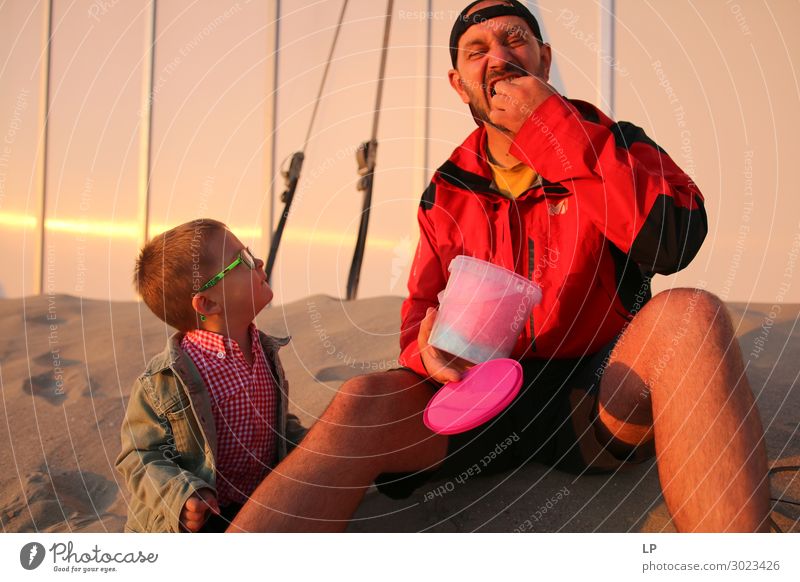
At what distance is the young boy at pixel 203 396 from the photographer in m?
1.55

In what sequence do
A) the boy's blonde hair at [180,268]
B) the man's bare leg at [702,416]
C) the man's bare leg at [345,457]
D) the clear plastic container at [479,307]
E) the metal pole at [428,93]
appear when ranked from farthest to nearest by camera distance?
1. the metal pole at [428,93]
2. the boy's blonde hair at [180,268]
3. the clear plastic container at [479,307]
4. the man's bare leg at [345,457]
5. the man's bare leg at [702,416]

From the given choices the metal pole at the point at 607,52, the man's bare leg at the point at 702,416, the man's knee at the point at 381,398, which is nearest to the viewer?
the man's bare leg at the point at 702,416

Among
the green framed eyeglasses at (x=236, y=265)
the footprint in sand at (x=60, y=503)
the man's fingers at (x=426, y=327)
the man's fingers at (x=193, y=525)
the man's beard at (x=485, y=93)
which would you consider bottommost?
the footprint in sand at (x=60, y=503)

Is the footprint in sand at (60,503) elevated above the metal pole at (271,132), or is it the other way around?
the metal pole at (271,132)

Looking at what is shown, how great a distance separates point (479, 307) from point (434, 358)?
0.16 metres

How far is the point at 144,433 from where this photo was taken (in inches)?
63.0

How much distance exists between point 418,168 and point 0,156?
4.73ft

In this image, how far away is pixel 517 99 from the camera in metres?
1.73

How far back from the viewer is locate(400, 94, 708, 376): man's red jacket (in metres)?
1.59

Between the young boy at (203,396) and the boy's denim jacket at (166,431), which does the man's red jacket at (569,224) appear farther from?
the boy's denim jacket at (166,431)

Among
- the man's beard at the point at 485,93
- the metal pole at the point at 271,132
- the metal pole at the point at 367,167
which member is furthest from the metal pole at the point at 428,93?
the man's beard at the point at 485,93

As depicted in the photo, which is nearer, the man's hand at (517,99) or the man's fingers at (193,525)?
the man's fingers at (193,525)

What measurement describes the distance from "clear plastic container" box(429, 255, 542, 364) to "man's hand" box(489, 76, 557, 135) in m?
0.36

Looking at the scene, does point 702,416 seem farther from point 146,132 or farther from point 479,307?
point 146,132
